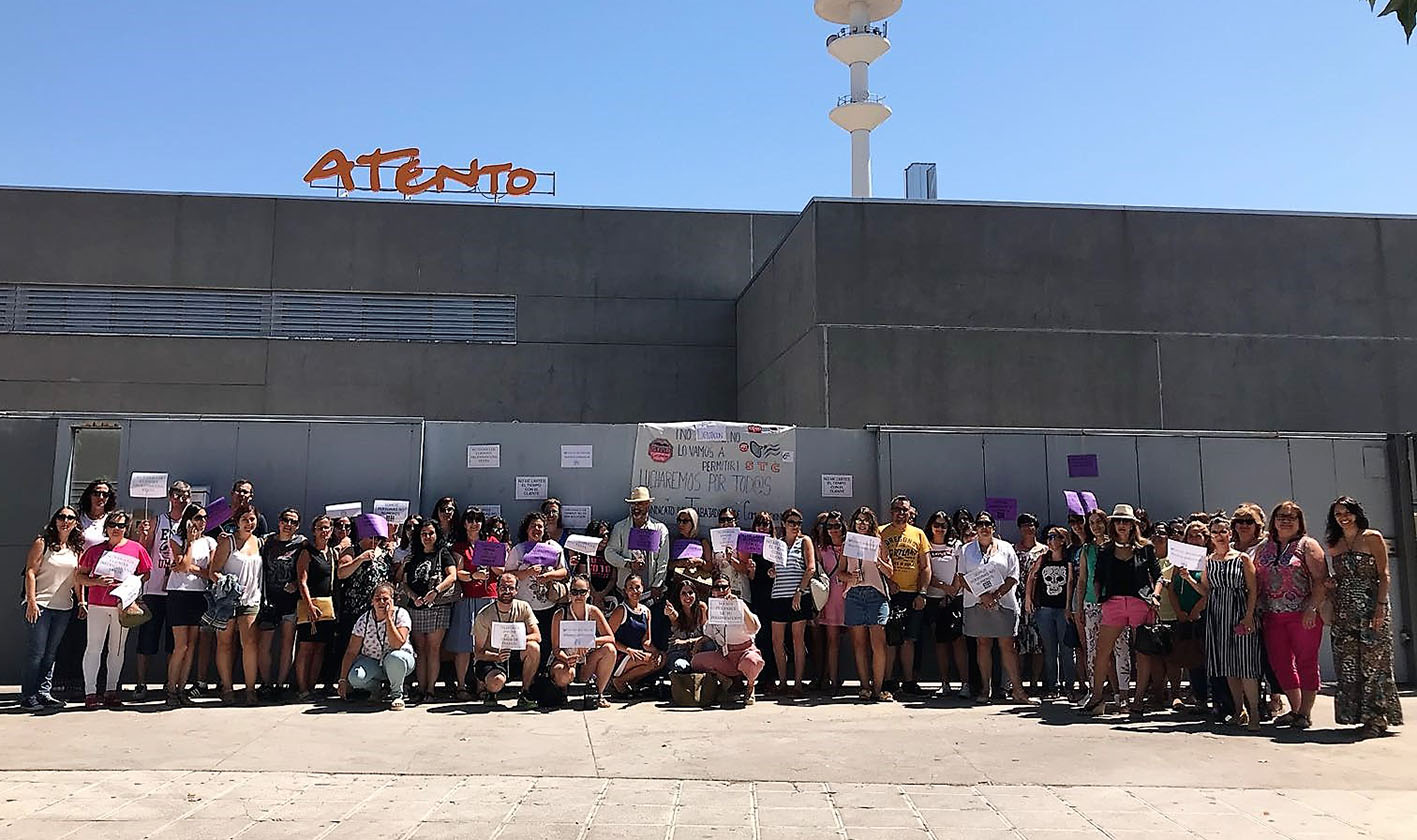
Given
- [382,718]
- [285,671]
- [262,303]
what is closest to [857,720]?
[382,718]

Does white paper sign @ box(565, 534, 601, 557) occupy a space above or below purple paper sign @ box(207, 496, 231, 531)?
below

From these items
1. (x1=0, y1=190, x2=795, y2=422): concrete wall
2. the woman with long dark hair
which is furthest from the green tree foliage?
(x1=0, y1=190, x2=795, y2=422): concrete wall

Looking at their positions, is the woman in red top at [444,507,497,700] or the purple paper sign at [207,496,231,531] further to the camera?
the purple paper sign at [207,496,231,531]

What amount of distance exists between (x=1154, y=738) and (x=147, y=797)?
23.0 feet

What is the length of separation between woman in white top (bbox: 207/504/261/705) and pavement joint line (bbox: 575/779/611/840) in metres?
4.66

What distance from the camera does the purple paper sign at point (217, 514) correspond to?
11.2 metres

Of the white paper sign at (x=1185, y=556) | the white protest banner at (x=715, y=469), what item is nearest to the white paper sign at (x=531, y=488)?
the white protest banner at (x=715, y=469)

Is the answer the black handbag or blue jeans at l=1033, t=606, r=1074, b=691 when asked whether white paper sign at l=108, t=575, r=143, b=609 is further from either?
the black handbag

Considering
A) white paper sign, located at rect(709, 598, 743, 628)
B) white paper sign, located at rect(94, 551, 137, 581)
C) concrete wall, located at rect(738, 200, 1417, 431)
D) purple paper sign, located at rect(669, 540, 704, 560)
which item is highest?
concrete wall, located at rect(738, 200, 1417, 431)

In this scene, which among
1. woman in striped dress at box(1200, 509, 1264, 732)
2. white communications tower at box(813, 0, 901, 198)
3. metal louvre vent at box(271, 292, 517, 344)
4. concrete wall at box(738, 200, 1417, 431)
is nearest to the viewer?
woman in striped dress at box(1200, 509, 1264, 732)

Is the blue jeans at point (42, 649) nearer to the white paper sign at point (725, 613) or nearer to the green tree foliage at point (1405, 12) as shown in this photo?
the white paper sign at point (725, 613)

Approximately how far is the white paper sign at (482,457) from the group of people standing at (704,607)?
0.74 m

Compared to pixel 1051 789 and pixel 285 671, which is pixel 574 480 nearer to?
pixel 285 671

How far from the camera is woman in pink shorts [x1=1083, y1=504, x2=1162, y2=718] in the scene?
9.72 metres
